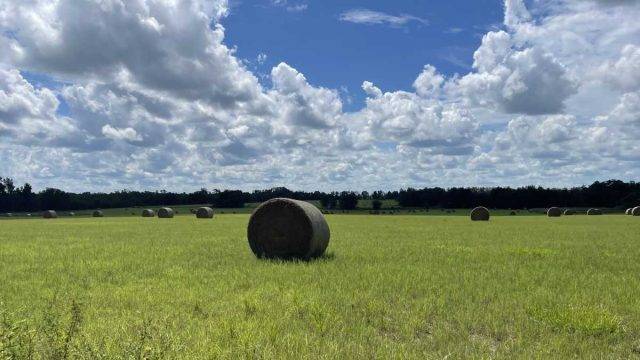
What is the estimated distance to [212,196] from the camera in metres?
141

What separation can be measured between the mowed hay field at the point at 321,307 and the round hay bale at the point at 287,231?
128 centimetres

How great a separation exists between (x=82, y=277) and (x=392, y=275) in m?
7.28

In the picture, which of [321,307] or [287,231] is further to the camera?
[287,231]

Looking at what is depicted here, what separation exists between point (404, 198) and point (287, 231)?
115488 mm

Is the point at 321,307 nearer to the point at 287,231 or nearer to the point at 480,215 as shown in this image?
the point at 287,231

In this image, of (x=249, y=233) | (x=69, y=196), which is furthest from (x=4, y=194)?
(x=249, y=233)

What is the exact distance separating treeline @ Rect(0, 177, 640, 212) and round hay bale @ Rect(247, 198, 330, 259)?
90.9 metres

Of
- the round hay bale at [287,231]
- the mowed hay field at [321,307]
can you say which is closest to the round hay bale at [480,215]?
the mowed hay field at [321,307]

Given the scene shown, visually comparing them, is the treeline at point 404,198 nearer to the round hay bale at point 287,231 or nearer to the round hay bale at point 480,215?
the round hay bale at point 480,215

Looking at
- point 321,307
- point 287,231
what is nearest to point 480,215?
point 287,231

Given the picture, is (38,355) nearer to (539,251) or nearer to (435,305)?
(435,305)

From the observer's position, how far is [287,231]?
17.3m

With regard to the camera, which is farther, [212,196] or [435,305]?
[212,196]

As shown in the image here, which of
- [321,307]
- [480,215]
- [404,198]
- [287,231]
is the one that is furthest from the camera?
[404,198]
